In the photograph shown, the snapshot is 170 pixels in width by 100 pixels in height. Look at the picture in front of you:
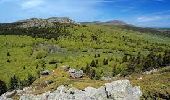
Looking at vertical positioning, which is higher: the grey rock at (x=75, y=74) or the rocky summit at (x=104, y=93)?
the rocky summit at (x=104, y=93)

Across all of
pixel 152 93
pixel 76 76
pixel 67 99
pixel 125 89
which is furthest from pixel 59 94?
pixel 76 76

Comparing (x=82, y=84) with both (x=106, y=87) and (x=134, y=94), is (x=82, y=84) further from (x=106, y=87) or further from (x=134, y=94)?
(x=134, y=94)

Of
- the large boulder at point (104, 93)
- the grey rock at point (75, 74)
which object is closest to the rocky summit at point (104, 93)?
the large boulder at point (104, 93)

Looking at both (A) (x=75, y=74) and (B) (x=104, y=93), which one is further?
(A) (x=75, y=74)

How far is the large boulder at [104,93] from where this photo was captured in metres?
79.0

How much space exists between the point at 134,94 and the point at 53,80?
103ft

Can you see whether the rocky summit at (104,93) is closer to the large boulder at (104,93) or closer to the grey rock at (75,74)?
the large boulder at (104,93)

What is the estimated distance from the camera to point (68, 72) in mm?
117375

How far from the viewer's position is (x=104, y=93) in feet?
267

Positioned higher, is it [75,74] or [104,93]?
[104,93]

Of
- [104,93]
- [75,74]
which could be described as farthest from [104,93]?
[75,74]

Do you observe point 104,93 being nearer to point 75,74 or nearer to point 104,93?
point 104,93

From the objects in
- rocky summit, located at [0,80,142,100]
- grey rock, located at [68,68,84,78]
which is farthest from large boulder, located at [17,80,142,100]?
grey rock, located at [68,68,84,78]

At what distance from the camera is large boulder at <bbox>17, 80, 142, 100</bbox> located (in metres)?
79.0
